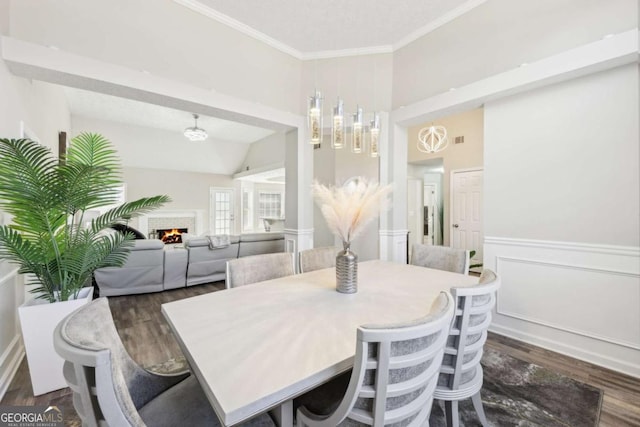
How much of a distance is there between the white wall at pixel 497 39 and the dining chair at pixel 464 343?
222 cm

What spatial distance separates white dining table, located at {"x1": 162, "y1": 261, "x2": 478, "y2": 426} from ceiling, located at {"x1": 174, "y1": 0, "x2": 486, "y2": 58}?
2.69 metres

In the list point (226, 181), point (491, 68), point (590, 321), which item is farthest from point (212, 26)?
point (226, 181)

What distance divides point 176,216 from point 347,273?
7.48 m

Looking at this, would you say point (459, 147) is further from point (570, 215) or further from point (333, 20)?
point (333, 20)

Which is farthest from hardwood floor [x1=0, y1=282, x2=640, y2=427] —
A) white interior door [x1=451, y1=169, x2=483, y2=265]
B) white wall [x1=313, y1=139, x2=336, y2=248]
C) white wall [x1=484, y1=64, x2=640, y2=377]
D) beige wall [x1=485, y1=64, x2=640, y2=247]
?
white interior door [x1=451, y1=169, x2=483, y2=265]

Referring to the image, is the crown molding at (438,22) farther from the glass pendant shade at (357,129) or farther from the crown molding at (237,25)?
the glass pendant shade at (357,129)

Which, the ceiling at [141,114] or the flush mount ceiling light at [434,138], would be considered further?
the flush mount ceiling light at [434,138]

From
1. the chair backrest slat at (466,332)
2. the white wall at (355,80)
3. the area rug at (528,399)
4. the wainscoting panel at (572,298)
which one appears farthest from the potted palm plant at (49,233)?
the wainscoting panel at (572,298)

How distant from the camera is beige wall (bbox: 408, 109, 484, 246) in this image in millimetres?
5504

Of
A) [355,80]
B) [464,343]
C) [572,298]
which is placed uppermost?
[355,80]

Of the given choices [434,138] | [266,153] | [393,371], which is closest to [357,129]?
[393,371]

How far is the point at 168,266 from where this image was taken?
13.1ft

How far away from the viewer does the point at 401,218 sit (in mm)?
3688

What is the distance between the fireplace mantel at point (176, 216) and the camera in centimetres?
748
